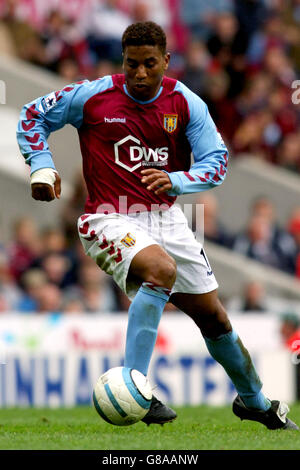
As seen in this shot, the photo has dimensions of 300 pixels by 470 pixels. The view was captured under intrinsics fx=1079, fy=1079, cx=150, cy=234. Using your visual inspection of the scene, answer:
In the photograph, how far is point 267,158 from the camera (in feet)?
55.3

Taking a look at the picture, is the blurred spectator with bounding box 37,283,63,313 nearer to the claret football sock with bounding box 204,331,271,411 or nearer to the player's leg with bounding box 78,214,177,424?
the claret football sock with bounding box 204,331,271,411

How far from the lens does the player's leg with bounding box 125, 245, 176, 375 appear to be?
6.11 metres

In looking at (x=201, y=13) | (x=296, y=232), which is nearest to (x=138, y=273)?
(x=296, y=232)

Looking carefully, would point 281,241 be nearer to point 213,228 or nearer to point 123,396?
point 213,228

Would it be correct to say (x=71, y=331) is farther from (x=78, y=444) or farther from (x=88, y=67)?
(x=78, y=444)

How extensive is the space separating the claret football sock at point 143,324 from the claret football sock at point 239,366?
0.74 meters

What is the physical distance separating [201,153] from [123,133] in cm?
49

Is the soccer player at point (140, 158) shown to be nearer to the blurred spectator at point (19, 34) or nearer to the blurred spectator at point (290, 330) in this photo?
the blurred spectator at point (290, 330)

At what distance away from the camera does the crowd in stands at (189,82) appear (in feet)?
42.7

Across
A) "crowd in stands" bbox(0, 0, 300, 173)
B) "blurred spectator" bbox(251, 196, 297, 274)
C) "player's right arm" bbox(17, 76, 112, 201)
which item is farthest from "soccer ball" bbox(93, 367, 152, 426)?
"crowd in stands" bbox(0, 0, 300, 173)

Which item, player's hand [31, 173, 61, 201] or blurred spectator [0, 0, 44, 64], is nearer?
player's hand [31, 173, 61, 201]

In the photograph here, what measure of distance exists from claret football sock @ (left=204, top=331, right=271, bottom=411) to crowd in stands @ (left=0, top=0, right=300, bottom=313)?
19.5ft

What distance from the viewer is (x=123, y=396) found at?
5902 mm

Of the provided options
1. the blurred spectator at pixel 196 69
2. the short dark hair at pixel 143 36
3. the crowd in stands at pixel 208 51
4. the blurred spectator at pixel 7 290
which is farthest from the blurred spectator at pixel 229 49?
the short dark hair at pixel 143 36
